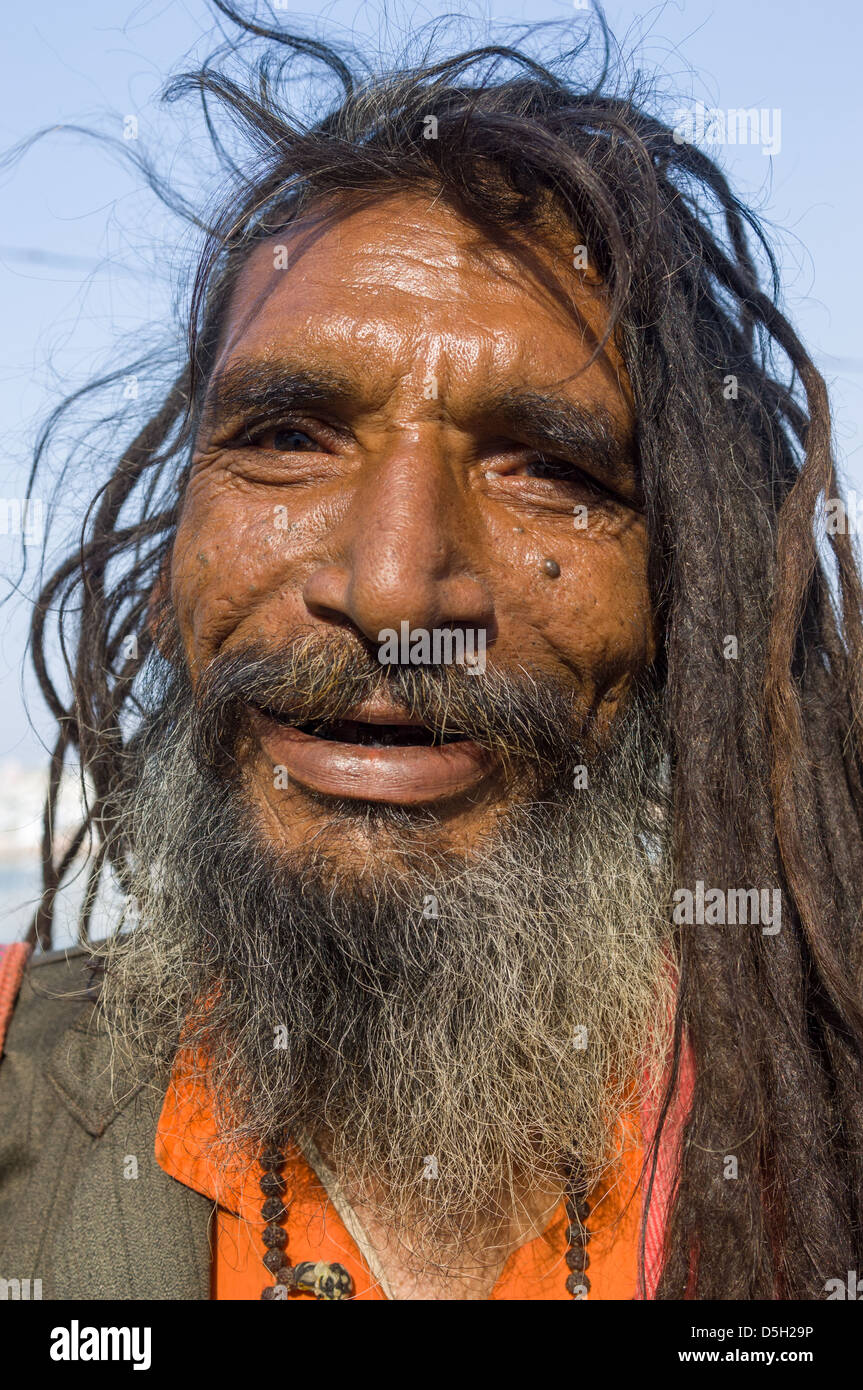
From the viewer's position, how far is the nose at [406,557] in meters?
1.95

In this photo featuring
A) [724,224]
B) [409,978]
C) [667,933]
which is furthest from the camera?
[724,224]

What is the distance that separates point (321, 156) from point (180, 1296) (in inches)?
85.3

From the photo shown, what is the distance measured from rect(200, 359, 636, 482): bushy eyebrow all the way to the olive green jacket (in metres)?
1.32

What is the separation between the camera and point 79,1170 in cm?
216

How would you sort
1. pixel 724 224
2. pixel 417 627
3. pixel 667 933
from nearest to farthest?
1. pixel 417 627
2. pixel 667 933
3. pixel 724 224

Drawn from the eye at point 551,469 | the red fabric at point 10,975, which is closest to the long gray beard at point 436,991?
the red fabric at point 10,975

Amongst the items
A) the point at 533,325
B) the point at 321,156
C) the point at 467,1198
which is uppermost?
the point at 321,156

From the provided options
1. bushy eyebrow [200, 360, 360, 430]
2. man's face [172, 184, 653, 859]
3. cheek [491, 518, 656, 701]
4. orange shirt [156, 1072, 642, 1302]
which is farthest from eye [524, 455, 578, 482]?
orange shirt [156, 1072, 642, 1302]

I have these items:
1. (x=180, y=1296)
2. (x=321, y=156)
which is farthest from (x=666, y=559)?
(x=180, y=1296)

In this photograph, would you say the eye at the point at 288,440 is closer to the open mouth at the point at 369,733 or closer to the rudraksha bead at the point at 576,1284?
the open mouth at the point at 369,733

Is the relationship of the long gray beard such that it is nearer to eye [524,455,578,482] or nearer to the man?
the man

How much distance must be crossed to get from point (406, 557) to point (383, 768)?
14.9 inches

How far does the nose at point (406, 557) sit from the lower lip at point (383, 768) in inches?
8.7
